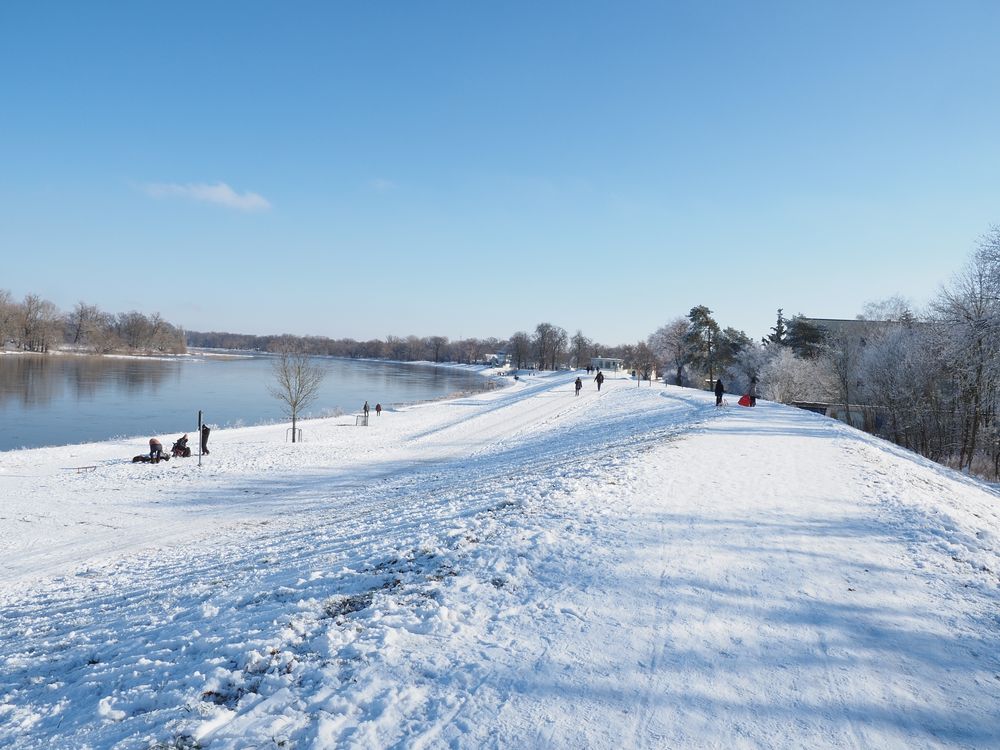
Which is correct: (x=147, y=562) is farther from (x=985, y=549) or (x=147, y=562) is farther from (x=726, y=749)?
(x=985, y=549)

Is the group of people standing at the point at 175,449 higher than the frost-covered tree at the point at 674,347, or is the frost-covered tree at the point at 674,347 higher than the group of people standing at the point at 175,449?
the frost-covered tree at the point at 674,347

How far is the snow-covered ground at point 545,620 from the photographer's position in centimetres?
360

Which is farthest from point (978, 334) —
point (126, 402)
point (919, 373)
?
point (126, 402)

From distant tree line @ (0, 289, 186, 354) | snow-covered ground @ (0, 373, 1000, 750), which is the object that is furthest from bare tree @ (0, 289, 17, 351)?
snow-covered ground @ (0, 373, 1000, 750)

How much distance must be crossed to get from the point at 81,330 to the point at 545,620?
137 m

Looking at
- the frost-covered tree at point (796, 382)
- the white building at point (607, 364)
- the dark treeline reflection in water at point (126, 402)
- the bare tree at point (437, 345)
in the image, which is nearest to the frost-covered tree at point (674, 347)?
the white building at point (607, 364)

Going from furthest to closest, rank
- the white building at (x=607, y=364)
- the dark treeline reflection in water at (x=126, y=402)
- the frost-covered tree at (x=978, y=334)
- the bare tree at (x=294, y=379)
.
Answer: the white building at (x=607, y=364) < the bare tree at (x=294, y=379) < the dark treeline reflection in water at (x=126, y=402) < the frost-covered tree at (x=978, y=334)

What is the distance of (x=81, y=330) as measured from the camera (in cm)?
11000

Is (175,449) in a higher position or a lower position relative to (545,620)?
lower

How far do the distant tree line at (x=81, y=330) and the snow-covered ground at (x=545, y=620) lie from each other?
10432cm

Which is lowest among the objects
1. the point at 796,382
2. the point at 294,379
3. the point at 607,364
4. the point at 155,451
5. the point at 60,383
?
the point at 155,451

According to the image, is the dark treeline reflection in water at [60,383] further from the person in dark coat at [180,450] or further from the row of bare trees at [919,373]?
the row of bare trees at [919,373]

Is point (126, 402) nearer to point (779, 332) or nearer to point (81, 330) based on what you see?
point (779, 332)

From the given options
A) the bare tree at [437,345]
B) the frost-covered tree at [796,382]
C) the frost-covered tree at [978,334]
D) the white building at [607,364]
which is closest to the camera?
the frost-covered tree at [978,334]
